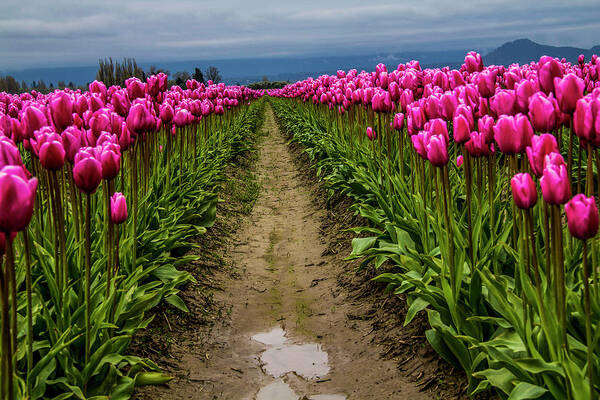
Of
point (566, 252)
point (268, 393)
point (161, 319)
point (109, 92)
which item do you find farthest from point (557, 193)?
point (109, 92)

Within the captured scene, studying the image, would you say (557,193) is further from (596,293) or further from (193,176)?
(193,176)

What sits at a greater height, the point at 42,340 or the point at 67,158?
the point at 67,158

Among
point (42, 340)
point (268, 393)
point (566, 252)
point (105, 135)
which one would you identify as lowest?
point (268, 393)

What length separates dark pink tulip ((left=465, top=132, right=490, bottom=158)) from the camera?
3764 mm

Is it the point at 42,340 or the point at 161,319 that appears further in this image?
the point at 161,319

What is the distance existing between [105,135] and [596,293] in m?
3.06

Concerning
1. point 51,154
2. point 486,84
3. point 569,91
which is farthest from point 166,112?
point 569,91

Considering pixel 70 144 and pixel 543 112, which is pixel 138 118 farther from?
pixel 543 112

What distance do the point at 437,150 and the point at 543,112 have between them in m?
0.70

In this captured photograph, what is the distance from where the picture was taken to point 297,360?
14.6 ft

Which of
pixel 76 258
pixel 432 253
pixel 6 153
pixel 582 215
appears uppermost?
pixel 6 153

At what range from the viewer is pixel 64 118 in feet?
12.5

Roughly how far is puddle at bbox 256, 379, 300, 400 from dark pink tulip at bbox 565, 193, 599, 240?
2.38m

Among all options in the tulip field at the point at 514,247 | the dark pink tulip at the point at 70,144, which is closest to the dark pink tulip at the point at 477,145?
the tulip field at the point at 514,247
